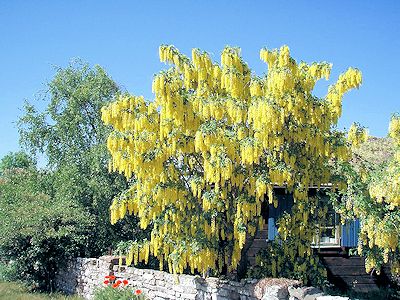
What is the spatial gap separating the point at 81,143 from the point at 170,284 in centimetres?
984

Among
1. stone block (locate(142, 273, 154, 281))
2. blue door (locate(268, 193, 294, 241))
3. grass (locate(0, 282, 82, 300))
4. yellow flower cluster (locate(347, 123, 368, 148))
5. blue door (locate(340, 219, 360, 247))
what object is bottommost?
grass (locate(0, 282, 82, 300))

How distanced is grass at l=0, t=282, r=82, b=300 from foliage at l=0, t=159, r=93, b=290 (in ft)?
1.55

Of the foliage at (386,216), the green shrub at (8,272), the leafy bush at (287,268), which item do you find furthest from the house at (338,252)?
the green shrub at (8,272)

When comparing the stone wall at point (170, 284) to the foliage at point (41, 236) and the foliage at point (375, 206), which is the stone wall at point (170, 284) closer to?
the foliage at point (41, 236)

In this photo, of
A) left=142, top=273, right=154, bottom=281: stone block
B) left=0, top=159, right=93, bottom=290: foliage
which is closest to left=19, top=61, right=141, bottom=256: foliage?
left=0, top=159, right=93, bottom=290: foliage

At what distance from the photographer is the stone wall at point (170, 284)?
9430 mm

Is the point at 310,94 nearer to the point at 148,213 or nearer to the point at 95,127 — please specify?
the point at 148,213

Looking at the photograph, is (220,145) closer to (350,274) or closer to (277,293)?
(277,293)

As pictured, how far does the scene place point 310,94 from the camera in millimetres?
11328

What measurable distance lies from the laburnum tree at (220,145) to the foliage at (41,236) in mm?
5306

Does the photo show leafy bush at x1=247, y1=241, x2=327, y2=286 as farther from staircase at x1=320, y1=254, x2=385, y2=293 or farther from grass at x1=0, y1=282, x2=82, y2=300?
grass at x1=0, y1=282, x2=82, y2=300

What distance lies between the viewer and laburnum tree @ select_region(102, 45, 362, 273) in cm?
1075

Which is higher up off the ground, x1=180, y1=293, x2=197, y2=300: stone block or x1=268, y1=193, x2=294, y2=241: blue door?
x1=268, y1=193, x2=294, y2=241: blue door

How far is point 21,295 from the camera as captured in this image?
15.9 metres
